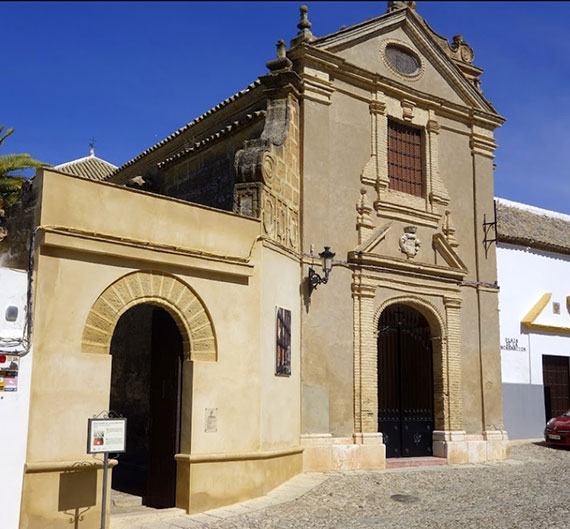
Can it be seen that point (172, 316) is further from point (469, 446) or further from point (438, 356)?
point (469, 446)

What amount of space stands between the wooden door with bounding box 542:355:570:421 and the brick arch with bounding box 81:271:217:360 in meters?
12.3

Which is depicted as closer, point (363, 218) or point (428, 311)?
point (363, 218)

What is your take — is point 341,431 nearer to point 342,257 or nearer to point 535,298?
point 342,257

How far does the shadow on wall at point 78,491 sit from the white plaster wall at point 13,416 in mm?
485

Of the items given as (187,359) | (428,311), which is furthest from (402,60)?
(187,359)

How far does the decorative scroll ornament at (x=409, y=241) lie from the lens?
562 inches

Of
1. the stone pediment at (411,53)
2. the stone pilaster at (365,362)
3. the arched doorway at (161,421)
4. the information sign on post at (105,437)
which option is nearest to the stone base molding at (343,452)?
the stone pilaster at (365,362)

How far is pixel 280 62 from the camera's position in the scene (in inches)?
500

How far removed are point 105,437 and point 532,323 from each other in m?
13.4

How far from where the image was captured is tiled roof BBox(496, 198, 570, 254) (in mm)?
18422

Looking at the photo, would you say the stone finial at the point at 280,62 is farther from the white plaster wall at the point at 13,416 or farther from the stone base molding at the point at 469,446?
the stone base molding at the point at 469,446

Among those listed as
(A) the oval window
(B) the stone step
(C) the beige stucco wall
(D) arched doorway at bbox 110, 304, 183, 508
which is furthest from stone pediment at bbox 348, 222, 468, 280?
(D) arched doorway at bbox 110, 304, 183, 508

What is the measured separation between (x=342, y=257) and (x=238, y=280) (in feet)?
11.8

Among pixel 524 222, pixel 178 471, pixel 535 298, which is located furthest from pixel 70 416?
pixel 524 222
